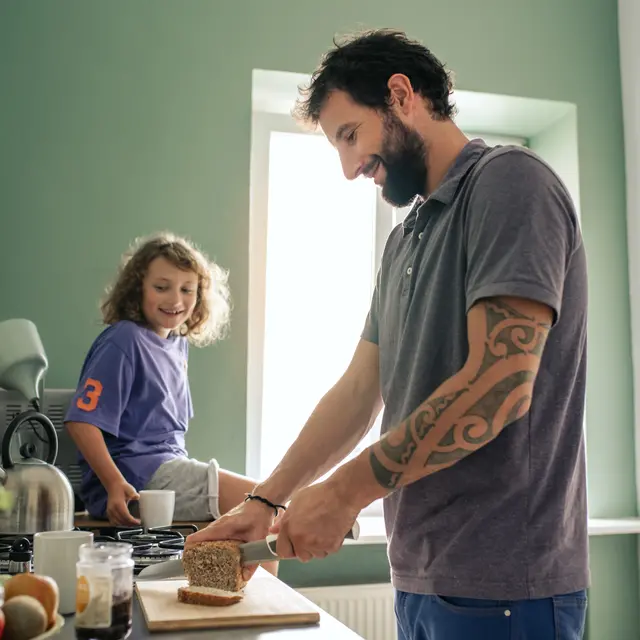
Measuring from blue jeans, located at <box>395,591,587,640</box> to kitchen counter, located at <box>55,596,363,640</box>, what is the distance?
15cm

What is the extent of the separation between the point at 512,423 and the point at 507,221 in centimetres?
27

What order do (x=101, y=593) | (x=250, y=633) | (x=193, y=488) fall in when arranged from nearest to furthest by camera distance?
(x=101, y=593) → (x=250, y=633) → (x=193, y=488)

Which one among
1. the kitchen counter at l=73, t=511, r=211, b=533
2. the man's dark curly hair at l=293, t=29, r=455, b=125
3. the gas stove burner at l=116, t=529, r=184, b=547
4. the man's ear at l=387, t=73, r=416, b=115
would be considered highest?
the man's dark curly hair at l=293, t=29, r=455, b=125

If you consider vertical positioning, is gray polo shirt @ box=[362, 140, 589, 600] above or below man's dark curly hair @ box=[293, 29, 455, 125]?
below

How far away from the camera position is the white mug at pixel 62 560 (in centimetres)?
107

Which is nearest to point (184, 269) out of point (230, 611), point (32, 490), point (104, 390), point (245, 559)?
point (104, 390)

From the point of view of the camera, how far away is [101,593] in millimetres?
903

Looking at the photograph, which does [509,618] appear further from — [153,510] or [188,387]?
[188,387]

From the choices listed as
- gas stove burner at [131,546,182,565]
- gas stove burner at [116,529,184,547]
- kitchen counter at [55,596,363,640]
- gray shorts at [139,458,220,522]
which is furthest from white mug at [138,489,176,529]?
kitchen counter at [55,596,363,640]

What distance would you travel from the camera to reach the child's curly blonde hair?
2.48m

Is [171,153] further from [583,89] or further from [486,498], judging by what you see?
[486,498]

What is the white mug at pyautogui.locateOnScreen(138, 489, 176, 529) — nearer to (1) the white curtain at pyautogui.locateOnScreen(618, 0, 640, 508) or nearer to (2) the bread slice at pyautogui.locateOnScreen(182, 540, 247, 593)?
(2) the bread slice at pyautogui.locateOnScreen(182, 540, 247, 593)

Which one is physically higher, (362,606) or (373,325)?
(373,325)

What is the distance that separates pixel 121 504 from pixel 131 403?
0.35 metres
